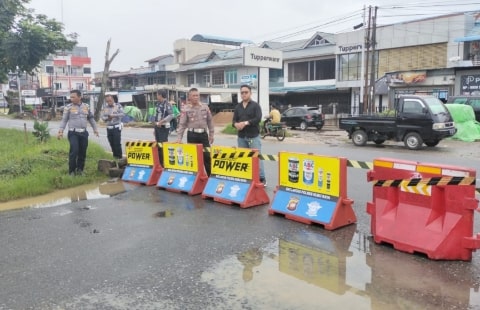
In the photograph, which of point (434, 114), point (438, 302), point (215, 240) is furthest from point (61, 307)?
point (434, 114)

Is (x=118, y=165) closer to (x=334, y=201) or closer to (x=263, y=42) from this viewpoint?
(x=334, y=201)

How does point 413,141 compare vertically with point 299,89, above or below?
below

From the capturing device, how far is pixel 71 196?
8.34m

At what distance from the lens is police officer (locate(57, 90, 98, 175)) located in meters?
9.51

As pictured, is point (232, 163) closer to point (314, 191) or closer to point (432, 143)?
point (314, 191)

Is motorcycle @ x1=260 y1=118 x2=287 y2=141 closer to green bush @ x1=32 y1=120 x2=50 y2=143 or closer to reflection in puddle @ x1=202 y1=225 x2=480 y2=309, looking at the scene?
green bush @ x1=32 y1=120 x2=50 y2=143

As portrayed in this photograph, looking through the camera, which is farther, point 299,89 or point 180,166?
point 299,89

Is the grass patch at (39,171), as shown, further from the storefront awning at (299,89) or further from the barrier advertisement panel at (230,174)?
the storefront awning at (299,89)

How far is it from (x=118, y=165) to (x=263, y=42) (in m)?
41.2

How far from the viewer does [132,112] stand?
39.3m

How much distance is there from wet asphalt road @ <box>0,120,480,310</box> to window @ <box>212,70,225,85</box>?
44116mm

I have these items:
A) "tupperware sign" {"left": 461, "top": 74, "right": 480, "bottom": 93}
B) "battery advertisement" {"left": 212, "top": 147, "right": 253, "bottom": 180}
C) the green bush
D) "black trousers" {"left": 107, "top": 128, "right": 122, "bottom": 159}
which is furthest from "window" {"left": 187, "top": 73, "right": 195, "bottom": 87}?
"battery advertisement" {"left": 212, "top": 147, "right": 253, "bottom": 180}

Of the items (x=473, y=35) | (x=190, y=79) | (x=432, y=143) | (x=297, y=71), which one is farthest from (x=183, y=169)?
(x=190, y=79)

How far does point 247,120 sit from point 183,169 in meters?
1.54
